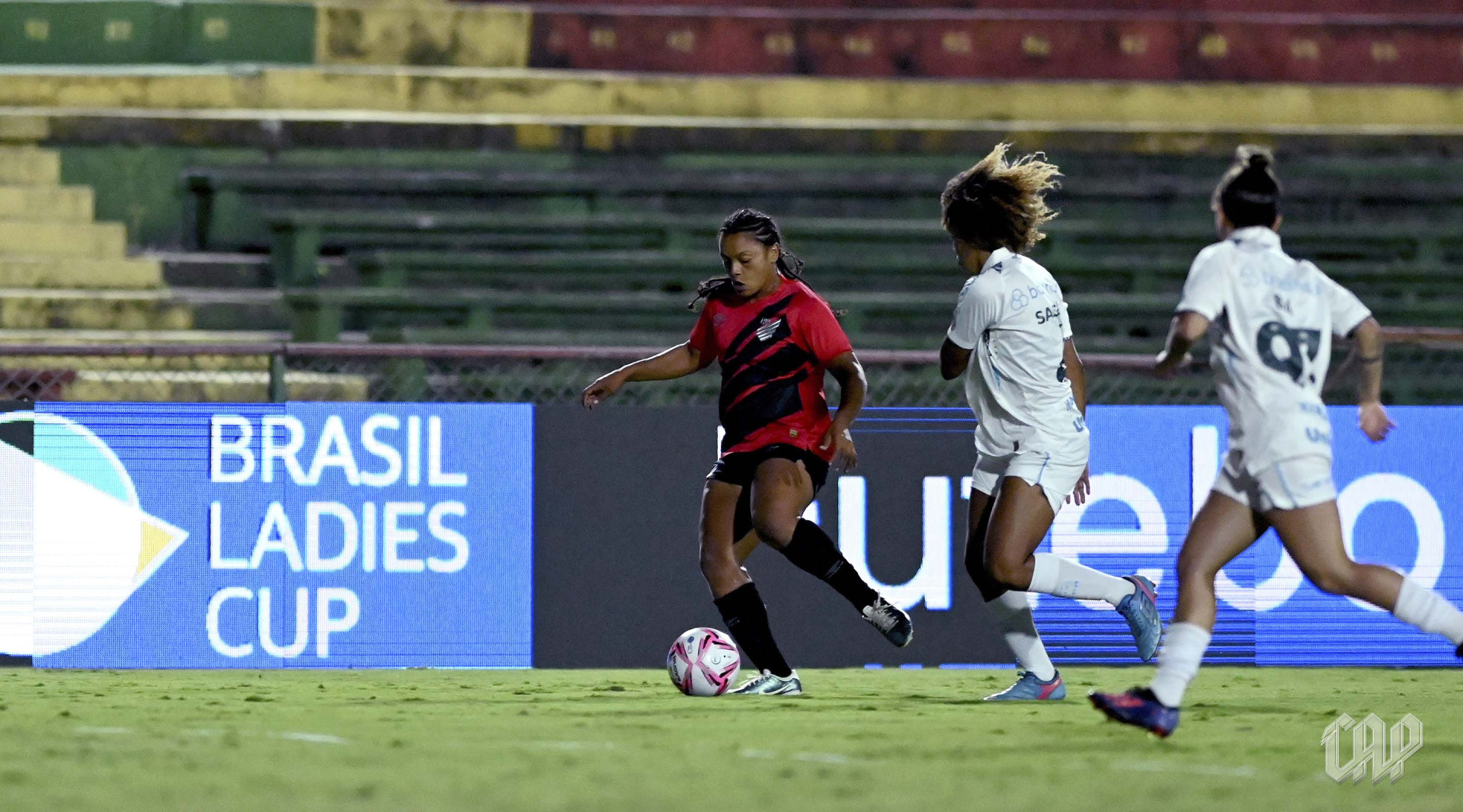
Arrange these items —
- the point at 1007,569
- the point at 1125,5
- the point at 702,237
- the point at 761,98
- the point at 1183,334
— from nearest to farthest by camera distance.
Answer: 1. the point at 1183,334
2. the point at 1007,569
3. the point at 702,237
4. the point at 761,98
5. the point at 1125,5

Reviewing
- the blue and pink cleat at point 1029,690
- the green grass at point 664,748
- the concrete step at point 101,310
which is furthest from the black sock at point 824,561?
the concrete step at point 101,310

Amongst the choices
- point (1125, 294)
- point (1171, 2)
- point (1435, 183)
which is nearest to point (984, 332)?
point (1125, 294)

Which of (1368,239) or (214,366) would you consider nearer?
(214,366)

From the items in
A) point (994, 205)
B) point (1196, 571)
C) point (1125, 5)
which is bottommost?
point (1196, 571)

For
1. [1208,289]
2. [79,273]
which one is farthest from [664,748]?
[79,273]

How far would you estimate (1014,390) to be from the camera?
23.9 feet

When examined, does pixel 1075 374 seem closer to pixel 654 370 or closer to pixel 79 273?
pixel 654 370

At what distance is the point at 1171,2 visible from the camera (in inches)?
711

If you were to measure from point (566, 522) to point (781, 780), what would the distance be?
16.1ft

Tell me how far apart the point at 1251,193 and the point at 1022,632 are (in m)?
2.17

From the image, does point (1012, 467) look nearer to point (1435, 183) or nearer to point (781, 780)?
point (781, 780)

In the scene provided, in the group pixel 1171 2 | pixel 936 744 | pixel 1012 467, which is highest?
pixel 1171 2

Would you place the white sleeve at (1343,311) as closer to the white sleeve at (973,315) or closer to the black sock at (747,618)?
the white sleeve at (973,315)

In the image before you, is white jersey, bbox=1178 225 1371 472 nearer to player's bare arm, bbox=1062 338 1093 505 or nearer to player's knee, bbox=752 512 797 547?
player's bare arm, bbox=1062 338 1093 505
